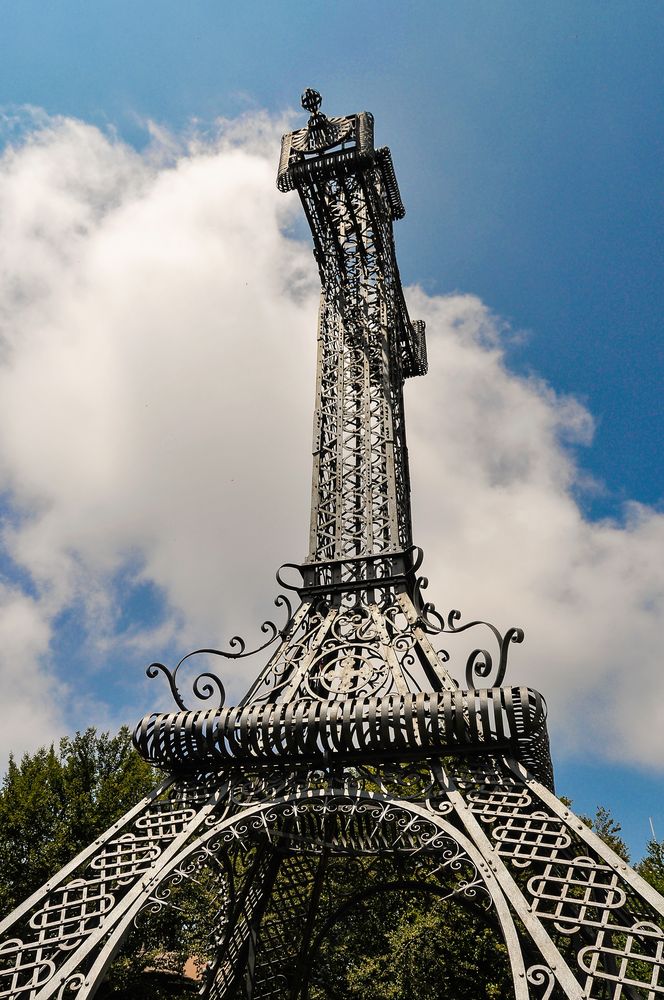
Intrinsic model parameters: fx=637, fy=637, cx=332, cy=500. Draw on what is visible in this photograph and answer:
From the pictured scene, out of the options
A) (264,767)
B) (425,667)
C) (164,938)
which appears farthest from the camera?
(164,938)

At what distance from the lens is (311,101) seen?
11.0 m

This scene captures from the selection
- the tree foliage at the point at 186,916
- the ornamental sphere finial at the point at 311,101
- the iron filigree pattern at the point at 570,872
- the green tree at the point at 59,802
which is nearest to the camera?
the iron filigree pattern at the point at 570,872

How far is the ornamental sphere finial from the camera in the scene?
10.9m

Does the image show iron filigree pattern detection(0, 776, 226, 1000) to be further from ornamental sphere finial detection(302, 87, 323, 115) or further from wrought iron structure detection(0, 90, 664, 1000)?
ornamental sphere finial detection(302, 87, 323, 115)

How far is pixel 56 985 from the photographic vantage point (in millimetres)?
4254

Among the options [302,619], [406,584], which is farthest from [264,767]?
[406,584]

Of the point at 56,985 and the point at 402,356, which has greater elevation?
the point at 402,356

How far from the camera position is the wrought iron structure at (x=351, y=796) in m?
4.28

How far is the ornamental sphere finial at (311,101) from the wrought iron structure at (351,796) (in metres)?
5.06

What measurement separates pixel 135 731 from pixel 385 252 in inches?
334

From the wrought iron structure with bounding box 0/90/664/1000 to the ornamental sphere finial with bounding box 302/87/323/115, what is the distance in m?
5.06

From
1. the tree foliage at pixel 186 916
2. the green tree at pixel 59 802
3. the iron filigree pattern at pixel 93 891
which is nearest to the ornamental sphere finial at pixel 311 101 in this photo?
the iron filigree pattern at pixel 93 891

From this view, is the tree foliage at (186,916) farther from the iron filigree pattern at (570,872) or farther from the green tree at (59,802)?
the iron filigree pattern at (570,872)

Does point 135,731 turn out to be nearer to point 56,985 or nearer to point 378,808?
point 56,985
